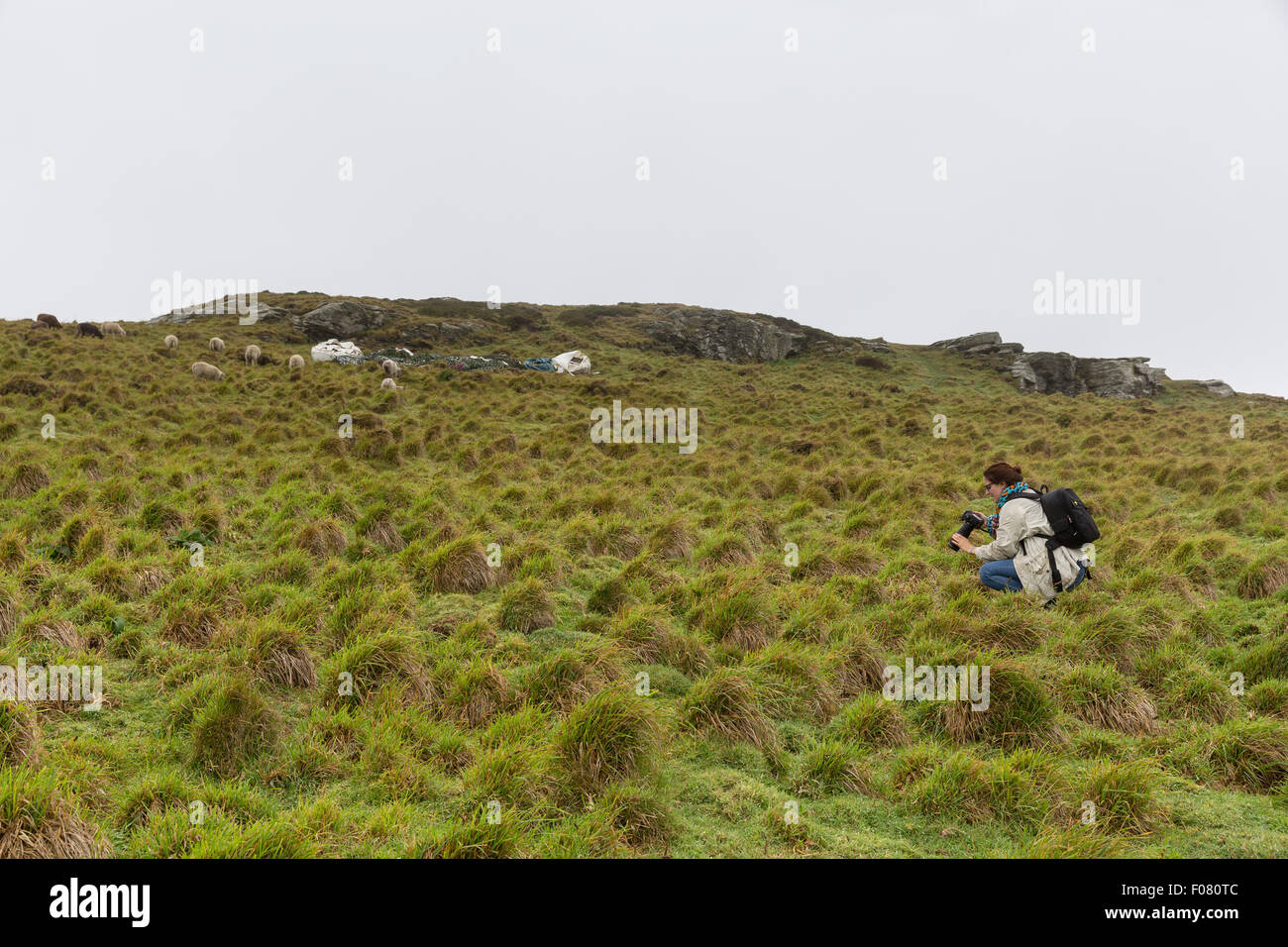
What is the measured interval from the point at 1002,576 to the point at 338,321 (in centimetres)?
4353

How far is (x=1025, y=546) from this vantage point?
7266mm

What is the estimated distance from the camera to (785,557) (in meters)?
9.46

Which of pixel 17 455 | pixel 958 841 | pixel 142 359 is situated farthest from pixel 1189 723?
pixel 142 359

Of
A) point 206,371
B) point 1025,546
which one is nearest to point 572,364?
point 206,371

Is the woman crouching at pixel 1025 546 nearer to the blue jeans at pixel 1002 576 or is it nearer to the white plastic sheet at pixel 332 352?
the blue jeans at pixel 1002 576

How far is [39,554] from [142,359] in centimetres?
2234

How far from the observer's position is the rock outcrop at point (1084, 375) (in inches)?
1753

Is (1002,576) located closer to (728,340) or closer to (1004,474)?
(1004,474)

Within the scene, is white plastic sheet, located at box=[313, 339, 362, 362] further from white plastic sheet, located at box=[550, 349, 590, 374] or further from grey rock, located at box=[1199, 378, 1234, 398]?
grey rock, located at box=[1199, 378, 1234, 398]

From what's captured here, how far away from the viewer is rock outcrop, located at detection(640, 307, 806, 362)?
50.4 metres

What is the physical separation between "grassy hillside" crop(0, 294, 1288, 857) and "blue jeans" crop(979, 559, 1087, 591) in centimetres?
26

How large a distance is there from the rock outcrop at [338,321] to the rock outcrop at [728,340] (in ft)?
73.5

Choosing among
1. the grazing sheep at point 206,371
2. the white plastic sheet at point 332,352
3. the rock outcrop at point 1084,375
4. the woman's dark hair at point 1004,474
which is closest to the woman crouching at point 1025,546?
the woman's dark hair at point 1004,474

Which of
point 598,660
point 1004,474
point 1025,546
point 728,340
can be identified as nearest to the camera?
point 598,660
